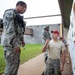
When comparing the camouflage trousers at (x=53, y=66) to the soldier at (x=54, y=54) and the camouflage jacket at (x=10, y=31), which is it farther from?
the camouflage jacket at (x=10, y=31)

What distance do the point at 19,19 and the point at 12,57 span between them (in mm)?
640

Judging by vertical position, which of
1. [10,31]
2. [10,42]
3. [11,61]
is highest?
[10,31]

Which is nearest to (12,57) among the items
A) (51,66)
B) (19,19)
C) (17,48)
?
(17,48)

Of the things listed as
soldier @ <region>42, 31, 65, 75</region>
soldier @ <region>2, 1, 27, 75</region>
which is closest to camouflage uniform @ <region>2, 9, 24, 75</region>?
soldier @ <region>2, 1, 27, 75</region>

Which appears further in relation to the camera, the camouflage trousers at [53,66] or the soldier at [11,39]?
the camouflage trousers at [53,66]

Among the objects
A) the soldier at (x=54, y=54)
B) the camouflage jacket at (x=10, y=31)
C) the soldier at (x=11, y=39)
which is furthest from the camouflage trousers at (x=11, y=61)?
the soldier at (x=54, y=54)

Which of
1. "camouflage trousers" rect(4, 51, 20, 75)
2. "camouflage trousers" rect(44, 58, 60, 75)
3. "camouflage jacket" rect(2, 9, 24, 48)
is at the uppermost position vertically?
"camouflage jacket" rect(2, 9, 24, 48)

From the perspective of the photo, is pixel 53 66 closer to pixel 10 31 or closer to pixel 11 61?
→ pixel 11 61

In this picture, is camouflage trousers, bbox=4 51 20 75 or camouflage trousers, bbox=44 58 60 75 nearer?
camouflage trousers, bbox=4 51 20 75

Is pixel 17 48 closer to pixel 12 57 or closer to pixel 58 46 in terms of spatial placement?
pixel 12 57

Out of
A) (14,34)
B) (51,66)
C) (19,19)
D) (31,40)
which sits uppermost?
(19,19)

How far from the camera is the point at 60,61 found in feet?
15.5

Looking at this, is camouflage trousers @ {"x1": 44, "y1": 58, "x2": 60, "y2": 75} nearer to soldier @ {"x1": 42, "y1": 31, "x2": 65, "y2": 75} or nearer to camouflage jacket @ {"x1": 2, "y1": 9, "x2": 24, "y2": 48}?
soldier @ {"x1": 42, "y1": 31, "x2": 65, "y2": 75}

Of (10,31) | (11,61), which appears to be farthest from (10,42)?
(11,61)
